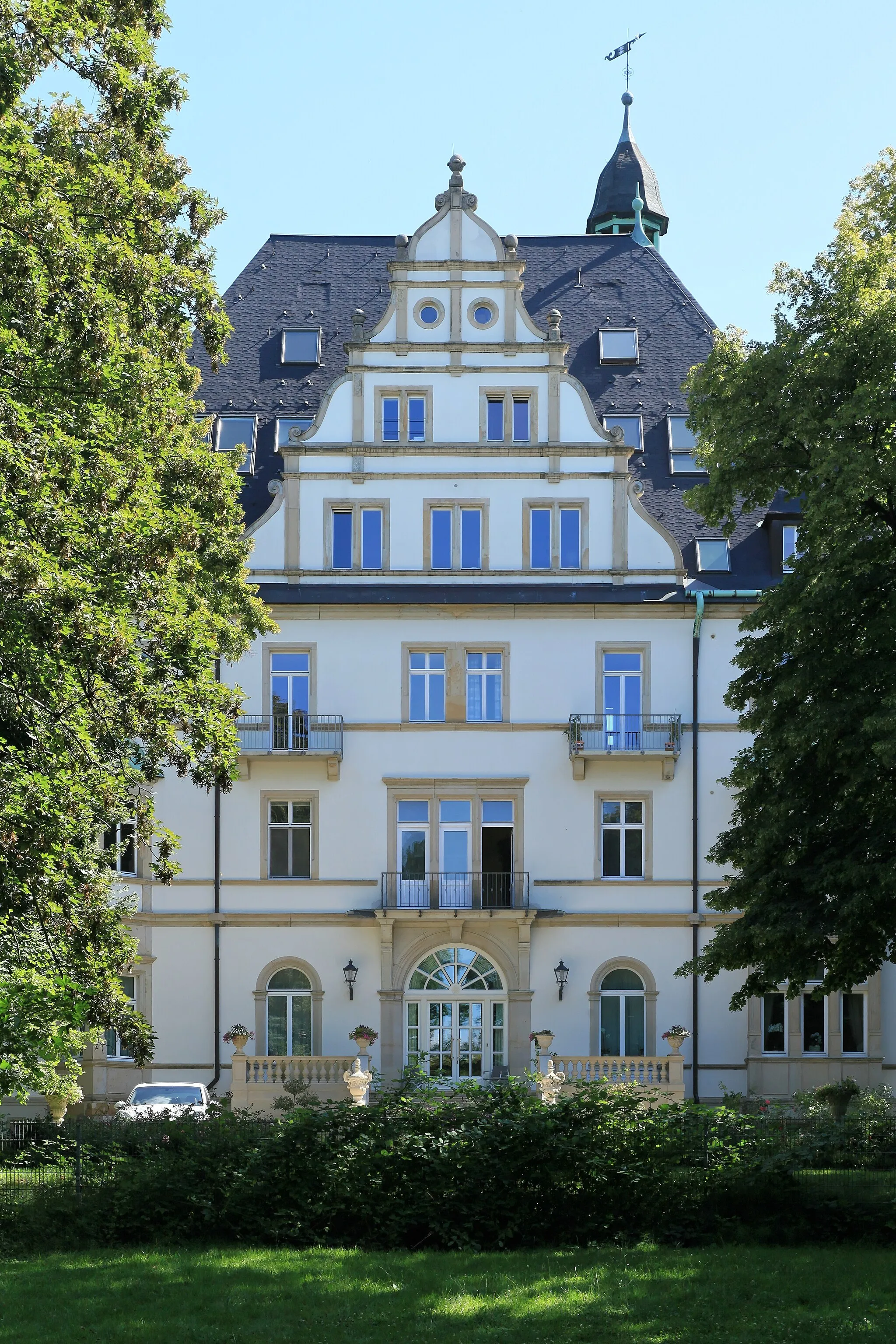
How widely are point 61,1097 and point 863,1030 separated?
1680cm

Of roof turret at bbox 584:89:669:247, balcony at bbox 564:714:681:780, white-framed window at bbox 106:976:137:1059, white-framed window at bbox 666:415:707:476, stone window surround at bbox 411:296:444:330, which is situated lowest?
white-framed window at bbox 106:976:137:1059

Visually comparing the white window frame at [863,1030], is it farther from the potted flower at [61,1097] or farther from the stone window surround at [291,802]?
the potted flower at [61,1097]

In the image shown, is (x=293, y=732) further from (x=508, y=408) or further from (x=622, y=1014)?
(x=622, y=1014)

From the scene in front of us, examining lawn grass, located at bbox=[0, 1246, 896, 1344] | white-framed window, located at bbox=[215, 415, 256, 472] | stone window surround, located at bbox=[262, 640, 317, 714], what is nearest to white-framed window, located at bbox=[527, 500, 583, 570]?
stone window surround, located at bbox=[262, 640, 317, 714]

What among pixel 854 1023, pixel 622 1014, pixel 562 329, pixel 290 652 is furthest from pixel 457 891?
pixel 562 329

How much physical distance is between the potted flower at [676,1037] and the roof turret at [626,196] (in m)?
22.8

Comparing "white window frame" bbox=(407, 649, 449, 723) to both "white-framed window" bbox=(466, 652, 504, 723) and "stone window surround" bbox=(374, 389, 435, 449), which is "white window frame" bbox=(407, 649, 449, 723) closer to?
"white-framed window" bbox=(466, 652, 504, 723)

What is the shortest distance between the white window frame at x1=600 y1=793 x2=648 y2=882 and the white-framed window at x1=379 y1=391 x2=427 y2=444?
8.09 meters

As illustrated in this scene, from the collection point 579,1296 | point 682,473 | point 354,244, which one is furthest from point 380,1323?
point 354,244

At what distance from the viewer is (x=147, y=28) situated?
19.1m

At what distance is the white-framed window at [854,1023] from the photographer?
3200cm

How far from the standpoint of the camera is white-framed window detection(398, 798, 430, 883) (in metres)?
32.7

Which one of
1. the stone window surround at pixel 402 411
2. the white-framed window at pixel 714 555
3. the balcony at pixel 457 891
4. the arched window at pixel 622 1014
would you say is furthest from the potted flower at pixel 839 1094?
the stone window surround at pixel 402 411

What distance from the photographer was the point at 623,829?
32750 millimetres
